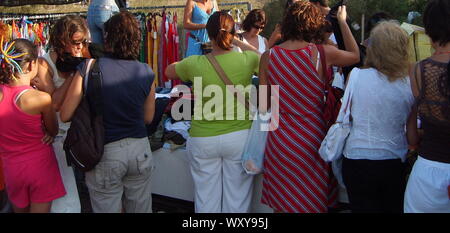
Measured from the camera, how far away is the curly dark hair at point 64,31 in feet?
8.77

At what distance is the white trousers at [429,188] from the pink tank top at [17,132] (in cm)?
216

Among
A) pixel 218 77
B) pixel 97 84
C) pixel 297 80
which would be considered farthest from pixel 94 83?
pixel 297 80

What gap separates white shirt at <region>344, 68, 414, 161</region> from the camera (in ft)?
7.51

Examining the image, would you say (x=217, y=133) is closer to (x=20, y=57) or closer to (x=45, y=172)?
(x=45, y=172)

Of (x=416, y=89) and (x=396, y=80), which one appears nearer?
(x=416, y=89)

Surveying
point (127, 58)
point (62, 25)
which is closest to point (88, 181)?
point (127, 58)

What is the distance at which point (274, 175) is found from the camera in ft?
8.89

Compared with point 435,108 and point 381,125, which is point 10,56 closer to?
point 381,125

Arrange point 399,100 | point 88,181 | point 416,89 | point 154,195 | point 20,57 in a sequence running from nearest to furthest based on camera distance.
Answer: point 416,89, point 399,100, point 20,57, point 88,181, point 154,195

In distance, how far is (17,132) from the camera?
2443 millimetres

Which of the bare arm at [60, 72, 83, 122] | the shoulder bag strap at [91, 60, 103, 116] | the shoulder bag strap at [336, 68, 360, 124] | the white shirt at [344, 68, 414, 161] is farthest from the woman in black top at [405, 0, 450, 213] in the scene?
the bare arm at [60, 72, 83, 122]

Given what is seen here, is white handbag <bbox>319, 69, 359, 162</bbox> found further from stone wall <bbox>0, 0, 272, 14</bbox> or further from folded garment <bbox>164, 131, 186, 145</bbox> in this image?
stone wall <bbox>0, 0, 272, 14</bbox>

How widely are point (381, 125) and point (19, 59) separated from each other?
2153 mm
